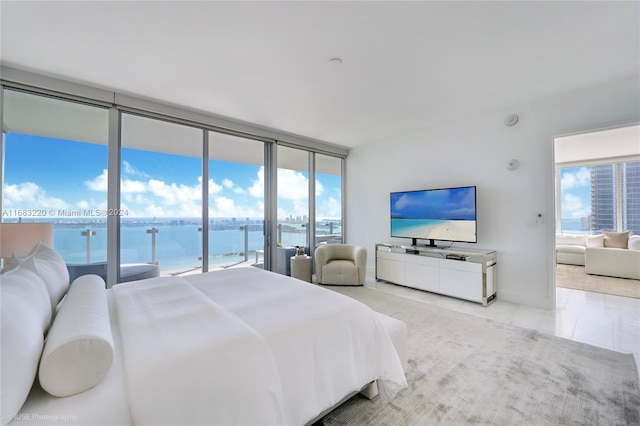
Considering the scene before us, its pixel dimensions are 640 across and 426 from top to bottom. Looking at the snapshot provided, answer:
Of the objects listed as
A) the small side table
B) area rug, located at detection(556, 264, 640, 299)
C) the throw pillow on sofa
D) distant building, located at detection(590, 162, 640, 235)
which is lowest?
area rug, located at detection(556, 264, 640, 299)

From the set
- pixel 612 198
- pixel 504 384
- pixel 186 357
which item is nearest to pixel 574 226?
pixel 612 198

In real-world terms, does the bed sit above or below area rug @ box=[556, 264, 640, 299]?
above

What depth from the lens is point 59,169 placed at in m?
3.04

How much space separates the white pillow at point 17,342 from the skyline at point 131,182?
8.03ft

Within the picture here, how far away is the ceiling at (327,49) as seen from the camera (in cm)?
190

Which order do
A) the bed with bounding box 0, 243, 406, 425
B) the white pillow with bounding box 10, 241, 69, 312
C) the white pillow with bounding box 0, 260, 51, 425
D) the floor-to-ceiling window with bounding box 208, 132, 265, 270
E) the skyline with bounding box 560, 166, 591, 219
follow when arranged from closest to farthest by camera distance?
1. the white pillow with bounding box 0, 260, 51, 425
2. the bed with bounding box 0, 243, 406, 425
3. the white pillow with bounding box 10, 241, 69, 312
4. the floor-to-ceiling window with bounding box 208, 132, 265, 270
5. the skyline with bounding box 560, 166, 591, 219

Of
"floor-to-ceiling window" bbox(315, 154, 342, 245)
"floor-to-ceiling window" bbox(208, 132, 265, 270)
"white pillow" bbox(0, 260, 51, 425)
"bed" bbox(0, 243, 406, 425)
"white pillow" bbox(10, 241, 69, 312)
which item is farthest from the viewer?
"floor-to-ceiling window" bbox(315, 154, 342, 245)

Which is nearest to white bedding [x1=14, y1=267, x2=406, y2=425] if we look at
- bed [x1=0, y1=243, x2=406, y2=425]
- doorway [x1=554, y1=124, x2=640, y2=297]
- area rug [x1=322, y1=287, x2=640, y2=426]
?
bed [x1=0, y1=243, x2=406, y2=425]

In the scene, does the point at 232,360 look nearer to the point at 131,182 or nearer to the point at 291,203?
the point at 131,182

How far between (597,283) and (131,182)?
7.21 meters

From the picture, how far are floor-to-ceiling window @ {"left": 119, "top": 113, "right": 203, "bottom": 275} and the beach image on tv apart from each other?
327 cm

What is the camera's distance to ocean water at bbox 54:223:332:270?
3.08 meters

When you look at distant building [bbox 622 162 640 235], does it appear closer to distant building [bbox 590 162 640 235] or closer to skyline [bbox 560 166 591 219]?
distant building [bbox 590 162 640 235]

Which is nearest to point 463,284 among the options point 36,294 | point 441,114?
point 441,114
